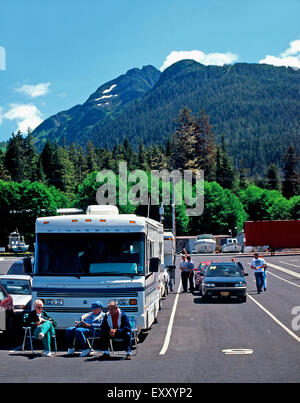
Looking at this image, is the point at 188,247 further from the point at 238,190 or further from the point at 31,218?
the point at 238,190

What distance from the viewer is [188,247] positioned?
92.1 meters

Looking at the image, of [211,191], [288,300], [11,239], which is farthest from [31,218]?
[288,300]

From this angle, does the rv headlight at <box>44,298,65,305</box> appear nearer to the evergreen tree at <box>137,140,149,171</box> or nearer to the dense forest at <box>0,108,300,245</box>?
the dense forest at <box>0,108,300,245</box>

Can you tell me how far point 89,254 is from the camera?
44.4 feet

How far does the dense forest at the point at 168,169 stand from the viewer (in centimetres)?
9706

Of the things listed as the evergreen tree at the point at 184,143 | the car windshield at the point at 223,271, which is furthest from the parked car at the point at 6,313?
the evergreen tree at the point at 184,143

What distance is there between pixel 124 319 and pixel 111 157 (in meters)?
170

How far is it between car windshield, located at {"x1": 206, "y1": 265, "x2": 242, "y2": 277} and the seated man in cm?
1141

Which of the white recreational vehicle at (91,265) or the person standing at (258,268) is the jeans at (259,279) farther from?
the white recreational vehicle at (91,265)

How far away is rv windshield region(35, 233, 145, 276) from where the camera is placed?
13.4 meters

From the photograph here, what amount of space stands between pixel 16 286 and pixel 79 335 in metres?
6.16

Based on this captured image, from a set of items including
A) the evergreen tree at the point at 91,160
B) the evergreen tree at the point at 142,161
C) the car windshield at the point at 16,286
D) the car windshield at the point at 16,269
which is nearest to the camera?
the car windshield at the point at 16,286

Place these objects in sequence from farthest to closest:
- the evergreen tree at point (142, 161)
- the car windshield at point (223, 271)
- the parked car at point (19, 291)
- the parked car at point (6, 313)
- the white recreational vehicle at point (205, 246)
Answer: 1. the evergreen tree at point (142, 161)
2. the white recreational vehicle at point (205, 246)
3. the car windshield at point (223, 271)
4. the parked car at point (19, 291)
5. the parked car at point (6, 313)

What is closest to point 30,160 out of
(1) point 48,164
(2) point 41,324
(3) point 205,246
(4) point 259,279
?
(1) point 48,164
